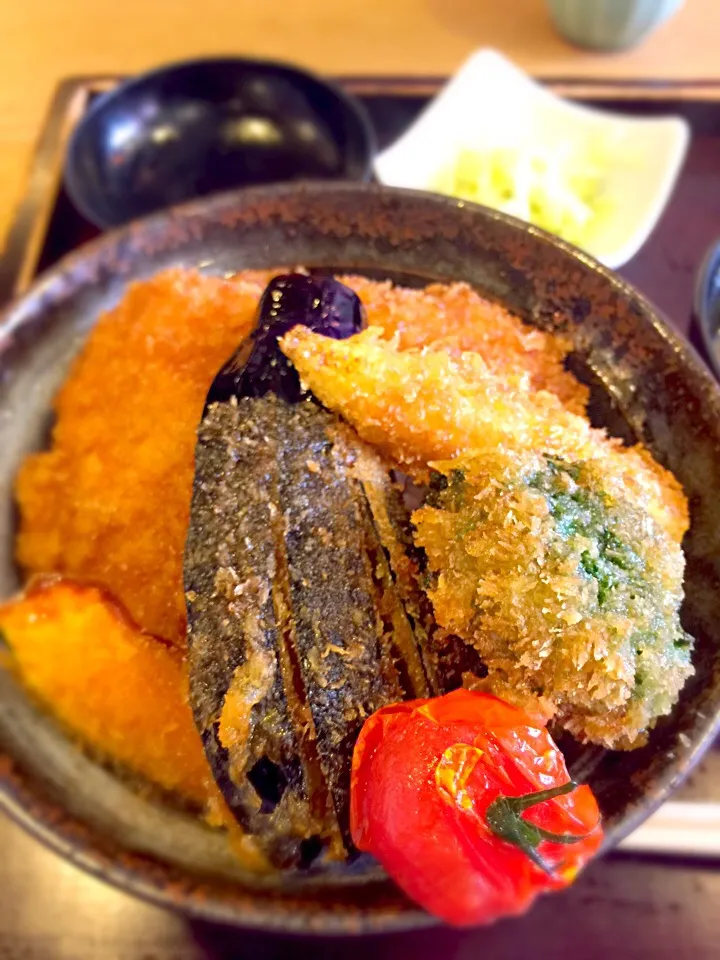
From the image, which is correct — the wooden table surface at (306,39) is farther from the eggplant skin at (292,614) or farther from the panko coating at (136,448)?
the eggplant skin at (292,614)

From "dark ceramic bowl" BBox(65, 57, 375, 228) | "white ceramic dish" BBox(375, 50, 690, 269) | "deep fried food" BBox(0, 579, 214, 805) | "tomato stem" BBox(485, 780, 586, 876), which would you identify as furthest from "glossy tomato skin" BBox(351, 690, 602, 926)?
"dark ceramic bowl" BBox(65, 57, 375, 228)

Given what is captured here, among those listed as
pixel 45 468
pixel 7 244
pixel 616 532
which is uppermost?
pixel 7 244

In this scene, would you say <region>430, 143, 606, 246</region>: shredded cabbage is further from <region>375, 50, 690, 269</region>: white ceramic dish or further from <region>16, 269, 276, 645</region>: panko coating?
<region>16, 269, 276, 645</region>: panko coating

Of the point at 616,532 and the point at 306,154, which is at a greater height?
the point at 306,154

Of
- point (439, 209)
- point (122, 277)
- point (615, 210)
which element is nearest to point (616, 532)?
point (439, 209)

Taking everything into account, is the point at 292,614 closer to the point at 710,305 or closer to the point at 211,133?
the point at 710,305

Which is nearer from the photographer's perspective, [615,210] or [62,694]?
[62,694]

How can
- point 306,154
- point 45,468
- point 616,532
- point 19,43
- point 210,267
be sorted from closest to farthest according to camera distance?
point 616,532
point 45,468
point 210,267
point 306,154
point 19,43

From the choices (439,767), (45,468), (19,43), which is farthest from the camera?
(19,43)

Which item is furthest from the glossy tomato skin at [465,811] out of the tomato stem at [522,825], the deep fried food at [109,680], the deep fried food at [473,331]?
the deep fried food at [473,331]

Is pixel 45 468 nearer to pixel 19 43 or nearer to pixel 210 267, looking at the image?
pixel 210 267
